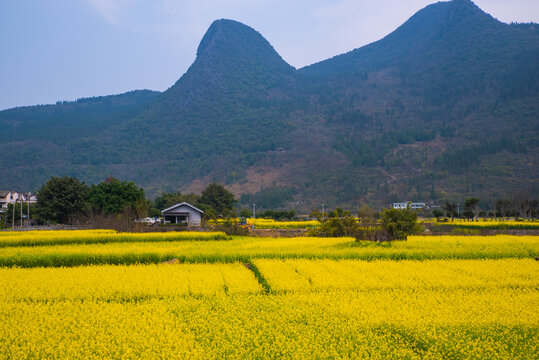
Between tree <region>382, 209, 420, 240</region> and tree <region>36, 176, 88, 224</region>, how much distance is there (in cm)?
3665

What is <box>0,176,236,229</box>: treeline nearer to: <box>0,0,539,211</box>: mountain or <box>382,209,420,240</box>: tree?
<box>382,209,420,240</box>: tree

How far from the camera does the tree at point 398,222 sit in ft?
82.9

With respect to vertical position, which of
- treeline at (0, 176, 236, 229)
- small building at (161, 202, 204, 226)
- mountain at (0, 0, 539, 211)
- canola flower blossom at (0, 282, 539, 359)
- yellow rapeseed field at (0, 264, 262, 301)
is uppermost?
mountain at (0, 0, 539, 211)

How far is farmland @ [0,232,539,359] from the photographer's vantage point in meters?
6.75

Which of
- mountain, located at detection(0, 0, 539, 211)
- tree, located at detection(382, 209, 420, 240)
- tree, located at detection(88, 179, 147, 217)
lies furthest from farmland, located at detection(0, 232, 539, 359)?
mountain, located at detection(0, 0, 539, 211)

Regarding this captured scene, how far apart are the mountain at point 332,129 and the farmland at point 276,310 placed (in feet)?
257

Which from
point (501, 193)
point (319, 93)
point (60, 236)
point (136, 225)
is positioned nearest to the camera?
point (60, 236)

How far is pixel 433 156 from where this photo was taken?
10844 cm

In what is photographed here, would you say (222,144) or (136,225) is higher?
(222,144)

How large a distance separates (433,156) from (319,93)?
68.1 meters

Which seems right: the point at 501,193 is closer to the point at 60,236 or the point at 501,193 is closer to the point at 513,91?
the point at 513,91

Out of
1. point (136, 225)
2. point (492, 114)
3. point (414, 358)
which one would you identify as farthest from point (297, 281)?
point (492, 114)

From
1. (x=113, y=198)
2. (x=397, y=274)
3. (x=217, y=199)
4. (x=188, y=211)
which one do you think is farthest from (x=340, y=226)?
(x=217, y=199)

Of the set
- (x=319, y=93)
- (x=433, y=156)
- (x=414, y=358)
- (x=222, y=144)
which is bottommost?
(x=414, y=358)
